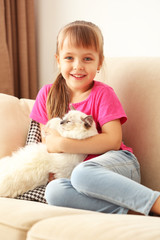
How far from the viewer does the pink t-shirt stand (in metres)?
1.53

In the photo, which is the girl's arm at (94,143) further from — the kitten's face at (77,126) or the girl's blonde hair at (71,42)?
the girl's blonde hair at (71,42)

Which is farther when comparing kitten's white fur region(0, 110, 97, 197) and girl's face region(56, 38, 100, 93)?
girl's face region(56, 38, 100, 93)

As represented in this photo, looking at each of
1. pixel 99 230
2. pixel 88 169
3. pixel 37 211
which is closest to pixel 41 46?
pixel 88 169

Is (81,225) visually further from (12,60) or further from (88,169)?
(12,60)

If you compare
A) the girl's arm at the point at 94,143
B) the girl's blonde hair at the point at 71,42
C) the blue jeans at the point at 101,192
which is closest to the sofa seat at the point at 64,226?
the blue jeans at the point at 101,192

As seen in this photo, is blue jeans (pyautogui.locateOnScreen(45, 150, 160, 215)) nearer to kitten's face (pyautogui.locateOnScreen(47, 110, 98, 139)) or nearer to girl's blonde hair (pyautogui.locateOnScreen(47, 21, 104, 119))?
kitten's face (pyautogui.locateOnScreen(47, 110, 98, 139))

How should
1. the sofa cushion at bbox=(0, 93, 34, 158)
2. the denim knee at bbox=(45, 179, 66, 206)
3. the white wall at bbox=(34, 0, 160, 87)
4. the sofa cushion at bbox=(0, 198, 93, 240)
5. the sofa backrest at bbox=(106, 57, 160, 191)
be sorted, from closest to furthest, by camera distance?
the sofa cushion at bbox=(0, 198, 93, 240), the denim knee at bbox=(45, 179, 66, 206), the sofa backrest at bbox=(106, 57, 160, 191), the sofa cushion at bbox=(0, 93, 34, 158), the white wall at bbox=(34, 0, 160, 87)

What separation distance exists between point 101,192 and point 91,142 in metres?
0.29

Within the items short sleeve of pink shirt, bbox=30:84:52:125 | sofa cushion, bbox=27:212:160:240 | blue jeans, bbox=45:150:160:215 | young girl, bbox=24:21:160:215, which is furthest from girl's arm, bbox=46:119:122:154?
sofa cushion, bbox=27:212:160:240

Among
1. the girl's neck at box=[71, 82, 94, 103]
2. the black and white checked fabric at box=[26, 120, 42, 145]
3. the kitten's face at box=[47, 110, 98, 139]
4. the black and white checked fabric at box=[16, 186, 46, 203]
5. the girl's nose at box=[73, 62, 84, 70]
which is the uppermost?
the girl's nose at box=[73, 62, 84, 70]

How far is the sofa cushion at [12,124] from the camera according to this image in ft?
5.31

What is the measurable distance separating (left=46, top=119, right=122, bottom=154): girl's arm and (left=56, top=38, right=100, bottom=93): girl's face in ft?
0.92

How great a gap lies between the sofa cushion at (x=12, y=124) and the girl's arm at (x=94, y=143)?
22 centimetres

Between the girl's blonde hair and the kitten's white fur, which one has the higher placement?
the girl's blonde hair
